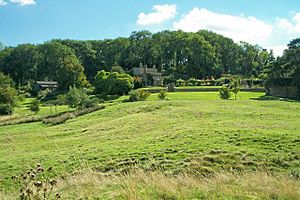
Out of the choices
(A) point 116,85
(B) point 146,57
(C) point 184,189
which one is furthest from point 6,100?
(B) point 146,57

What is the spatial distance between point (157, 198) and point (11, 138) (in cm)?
2733

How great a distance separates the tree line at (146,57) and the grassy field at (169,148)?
288 feet

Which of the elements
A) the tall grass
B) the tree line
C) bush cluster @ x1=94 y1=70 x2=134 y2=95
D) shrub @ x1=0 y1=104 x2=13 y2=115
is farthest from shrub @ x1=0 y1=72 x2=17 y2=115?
the tree line

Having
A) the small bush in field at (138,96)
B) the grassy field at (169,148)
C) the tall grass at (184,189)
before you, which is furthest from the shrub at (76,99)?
the tall grass at (184,189)

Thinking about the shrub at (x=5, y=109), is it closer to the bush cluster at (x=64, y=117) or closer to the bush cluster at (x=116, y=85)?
the bush cluster at (x=64, y=117)

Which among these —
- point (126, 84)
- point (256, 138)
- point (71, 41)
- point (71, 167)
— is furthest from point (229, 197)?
point (71, 41)

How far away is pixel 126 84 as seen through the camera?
7150 cm

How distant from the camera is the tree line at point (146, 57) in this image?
4830 inches

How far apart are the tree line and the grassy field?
288ft

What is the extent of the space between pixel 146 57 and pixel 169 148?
11202cm

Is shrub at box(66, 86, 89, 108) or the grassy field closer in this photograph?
the grassy field

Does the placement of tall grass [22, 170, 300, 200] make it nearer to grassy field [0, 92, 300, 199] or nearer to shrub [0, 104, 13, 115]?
grassy field [0, 92, 300, 199]

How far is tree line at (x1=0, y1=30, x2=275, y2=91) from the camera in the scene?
123 metres

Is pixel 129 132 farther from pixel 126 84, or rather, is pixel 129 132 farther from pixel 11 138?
pixel 126 84
